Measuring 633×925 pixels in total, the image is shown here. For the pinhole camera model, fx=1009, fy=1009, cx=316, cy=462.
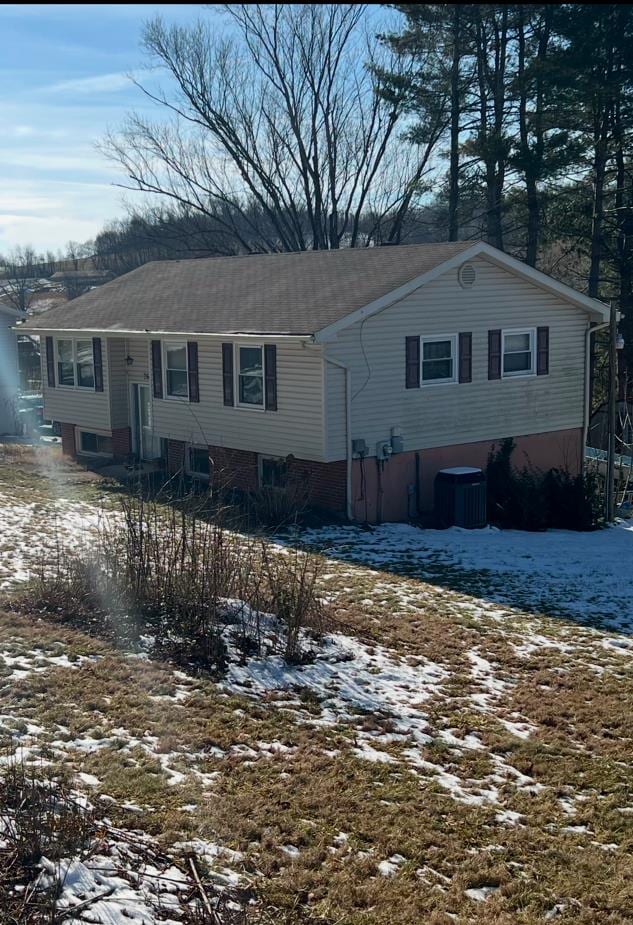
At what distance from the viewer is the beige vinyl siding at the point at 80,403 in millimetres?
23375

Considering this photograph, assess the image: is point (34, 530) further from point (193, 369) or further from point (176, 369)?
point (176, 369)

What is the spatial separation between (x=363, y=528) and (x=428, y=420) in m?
3.11

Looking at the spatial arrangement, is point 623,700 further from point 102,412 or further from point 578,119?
point 578,119

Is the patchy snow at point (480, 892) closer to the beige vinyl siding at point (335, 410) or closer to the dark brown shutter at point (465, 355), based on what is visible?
the beige vinyl siding at point (335, 410)

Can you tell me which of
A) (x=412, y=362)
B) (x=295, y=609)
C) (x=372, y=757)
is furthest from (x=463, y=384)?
(x=372, y=757)

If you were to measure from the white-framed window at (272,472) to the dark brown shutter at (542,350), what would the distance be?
21.0 ft

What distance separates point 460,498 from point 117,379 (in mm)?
9087

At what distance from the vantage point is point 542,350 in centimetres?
2183

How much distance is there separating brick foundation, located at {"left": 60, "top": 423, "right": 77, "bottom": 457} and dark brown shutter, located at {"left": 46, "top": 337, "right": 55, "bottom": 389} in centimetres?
109

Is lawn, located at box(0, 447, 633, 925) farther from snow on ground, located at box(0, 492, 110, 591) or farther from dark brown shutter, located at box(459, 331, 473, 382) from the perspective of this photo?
dark brown shutter, located at box(459, 331, 473, 382)

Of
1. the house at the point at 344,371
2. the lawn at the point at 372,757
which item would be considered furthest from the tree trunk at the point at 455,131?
the lawn at the point at 372,757

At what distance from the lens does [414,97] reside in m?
33.0

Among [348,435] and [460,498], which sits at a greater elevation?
[348,435]

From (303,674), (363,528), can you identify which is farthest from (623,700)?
(363,528)
